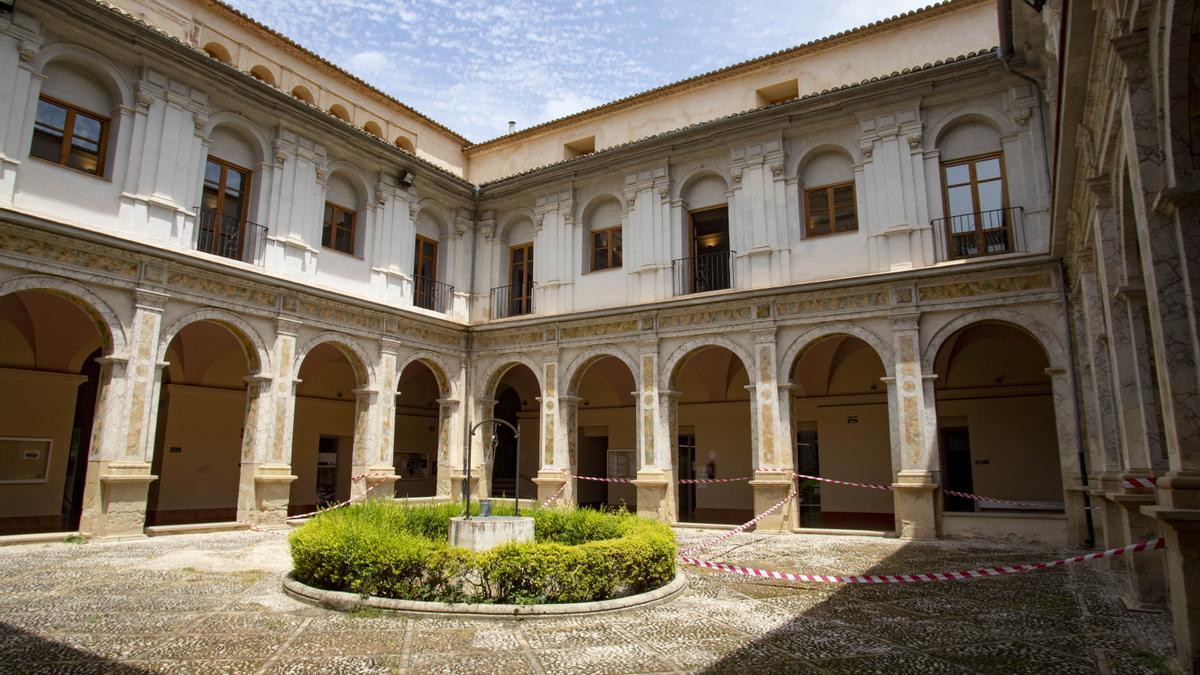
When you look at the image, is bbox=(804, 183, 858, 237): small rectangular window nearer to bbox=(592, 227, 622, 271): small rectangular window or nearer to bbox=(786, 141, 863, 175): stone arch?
bbox=(786, 141, 863, 175): stone arch

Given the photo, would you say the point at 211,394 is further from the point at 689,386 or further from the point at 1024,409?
the point at 1024,409

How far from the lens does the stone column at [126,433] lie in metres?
11.2

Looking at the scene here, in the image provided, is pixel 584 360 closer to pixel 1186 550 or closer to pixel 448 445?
pixel 448 445

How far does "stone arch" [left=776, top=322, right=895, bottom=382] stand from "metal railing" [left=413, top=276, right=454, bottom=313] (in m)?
8.23

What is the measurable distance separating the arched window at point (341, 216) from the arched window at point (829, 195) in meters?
9.56

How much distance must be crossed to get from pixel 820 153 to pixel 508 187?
7.41 m

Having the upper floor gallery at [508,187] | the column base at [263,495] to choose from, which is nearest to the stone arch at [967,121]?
the upper floor gallery at [508,187]

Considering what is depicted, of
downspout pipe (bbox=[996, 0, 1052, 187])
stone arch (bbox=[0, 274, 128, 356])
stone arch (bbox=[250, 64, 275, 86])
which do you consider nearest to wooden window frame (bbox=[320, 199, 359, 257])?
stone arch (bbox=[250, 64, 275, 86])

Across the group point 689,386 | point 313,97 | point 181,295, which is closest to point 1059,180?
point 689,386

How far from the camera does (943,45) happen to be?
14.9 metres

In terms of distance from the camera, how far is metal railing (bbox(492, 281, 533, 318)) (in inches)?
704

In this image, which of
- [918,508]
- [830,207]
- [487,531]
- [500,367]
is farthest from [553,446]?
[487,531]

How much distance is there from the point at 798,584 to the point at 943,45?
39.5 feet

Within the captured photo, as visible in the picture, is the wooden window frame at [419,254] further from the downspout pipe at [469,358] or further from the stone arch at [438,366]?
the stone arch at [438,366]
